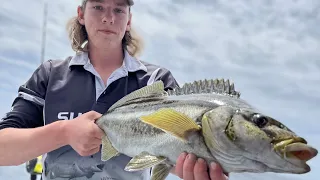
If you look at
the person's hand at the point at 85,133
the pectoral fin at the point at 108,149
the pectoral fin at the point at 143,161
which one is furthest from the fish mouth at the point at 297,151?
the person's hand at the point at 85,133

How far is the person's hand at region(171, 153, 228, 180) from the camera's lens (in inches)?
102

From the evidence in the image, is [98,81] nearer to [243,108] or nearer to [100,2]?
[100,2]

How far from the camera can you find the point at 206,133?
2588 mm

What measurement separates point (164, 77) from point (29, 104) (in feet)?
4.38

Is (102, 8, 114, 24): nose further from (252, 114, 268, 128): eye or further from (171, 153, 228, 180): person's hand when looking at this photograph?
(252, 114, 268, 128): eye

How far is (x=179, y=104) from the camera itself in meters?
2.92

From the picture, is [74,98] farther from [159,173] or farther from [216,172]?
[216,172]

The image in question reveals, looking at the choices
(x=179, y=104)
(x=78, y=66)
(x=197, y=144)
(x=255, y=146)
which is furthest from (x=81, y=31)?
(x=255, y=146)

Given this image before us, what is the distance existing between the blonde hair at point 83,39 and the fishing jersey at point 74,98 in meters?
0.17

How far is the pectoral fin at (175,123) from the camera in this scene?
8.55 ft

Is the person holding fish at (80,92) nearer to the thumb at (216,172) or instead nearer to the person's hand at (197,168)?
the person's hand at (197,168)

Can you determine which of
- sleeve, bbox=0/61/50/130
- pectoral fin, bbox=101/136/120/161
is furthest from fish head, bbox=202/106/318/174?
sleeve, bbox=0/61/50/130

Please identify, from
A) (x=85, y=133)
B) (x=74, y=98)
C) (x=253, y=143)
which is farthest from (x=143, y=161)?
(x=74, y=98)

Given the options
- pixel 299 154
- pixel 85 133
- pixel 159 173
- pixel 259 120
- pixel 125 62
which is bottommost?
pixel 159 173
